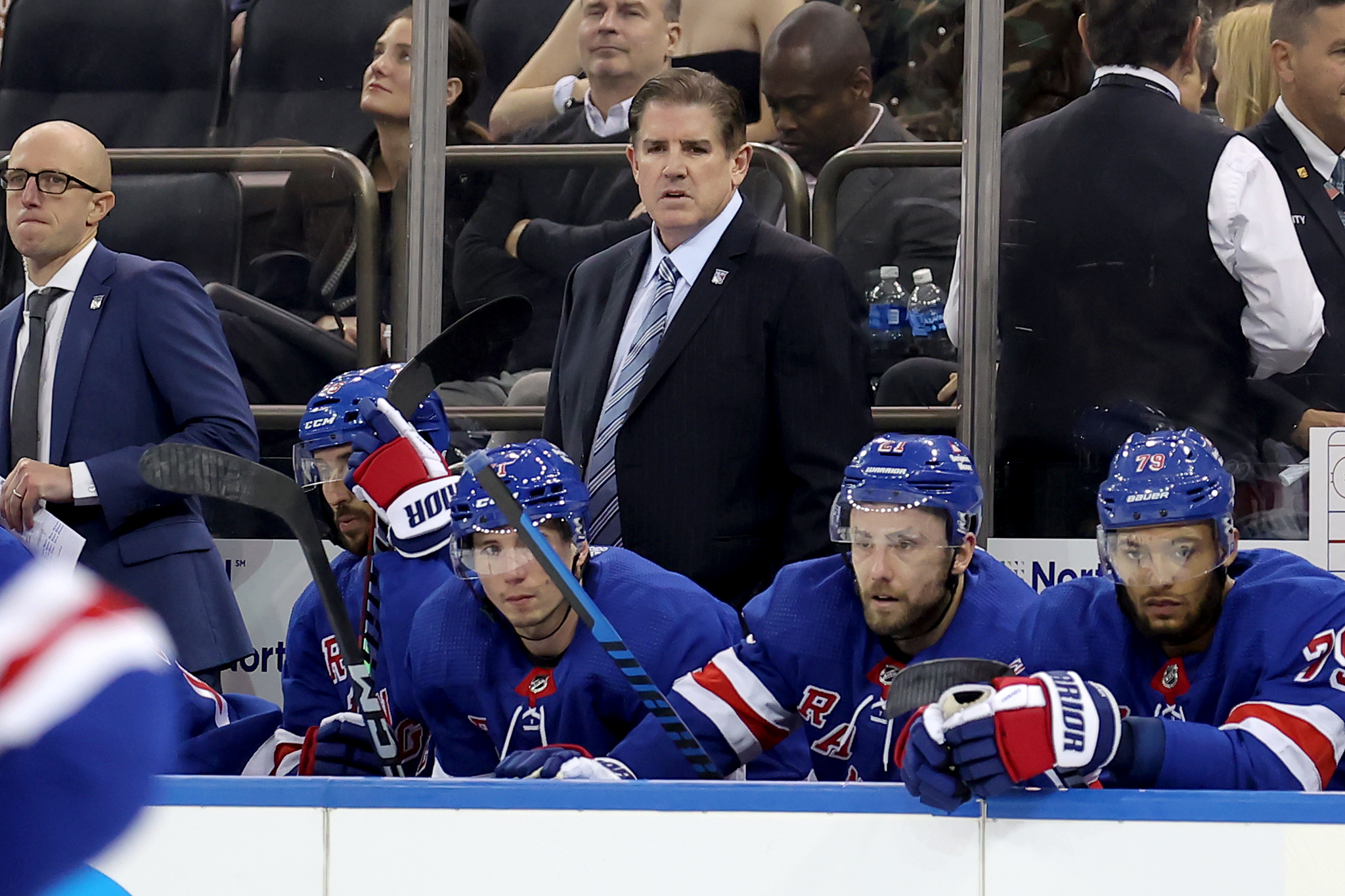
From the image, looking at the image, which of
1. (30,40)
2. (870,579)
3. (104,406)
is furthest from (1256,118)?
(30,40)

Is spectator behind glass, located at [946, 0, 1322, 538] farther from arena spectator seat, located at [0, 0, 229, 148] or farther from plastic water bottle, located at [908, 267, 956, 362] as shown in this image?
arena spectator seat, located at [0, 0, 229, 148]

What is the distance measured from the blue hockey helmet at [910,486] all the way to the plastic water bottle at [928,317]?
0.92m

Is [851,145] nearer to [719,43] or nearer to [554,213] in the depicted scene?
[719,43]

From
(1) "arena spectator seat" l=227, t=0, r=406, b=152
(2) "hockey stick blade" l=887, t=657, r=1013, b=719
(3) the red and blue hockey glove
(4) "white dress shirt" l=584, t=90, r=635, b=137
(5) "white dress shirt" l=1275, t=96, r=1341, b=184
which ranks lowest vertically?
(3) the red and blue hockey glove

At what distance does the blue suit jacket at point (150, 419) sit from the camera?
296 cm

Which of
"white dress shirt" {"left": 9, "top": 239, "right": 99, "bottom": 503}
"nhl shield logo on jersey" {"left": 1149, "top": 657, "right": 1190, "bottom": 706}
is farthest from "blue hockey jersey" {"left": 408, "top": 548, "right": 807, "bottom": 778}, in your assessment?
"white dress shirt" {"left": 9, "top": 239, "right": 99, "bottom": 503}

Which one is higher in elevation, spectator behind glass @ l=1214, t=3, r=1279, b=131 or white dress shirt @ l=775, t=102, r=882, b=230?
spectator behind glass @ l=1214, t=3, r=1279, b=131

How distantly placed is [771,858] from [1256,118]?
1.98 m

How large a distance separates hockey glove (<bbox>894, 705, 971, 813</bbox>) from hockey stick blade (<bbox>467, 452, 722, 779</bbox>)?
0.43 m

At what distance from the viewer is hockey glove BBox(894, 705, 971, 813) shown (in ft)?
5.97

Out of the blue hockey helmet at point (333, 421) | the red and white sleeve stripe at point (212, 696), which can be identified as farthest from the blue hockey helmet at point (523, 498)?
the red and white sleeve stripe at point (212, 696)

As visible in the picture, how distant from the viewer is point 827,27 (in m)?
3.38

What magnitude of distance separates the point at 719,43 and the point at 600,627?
1582mm

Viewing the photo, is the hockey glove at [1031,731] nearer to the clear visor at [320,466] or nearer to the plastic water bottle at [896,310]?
the clear visor at [320,466]
